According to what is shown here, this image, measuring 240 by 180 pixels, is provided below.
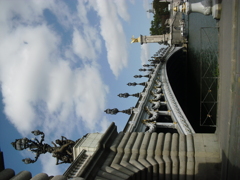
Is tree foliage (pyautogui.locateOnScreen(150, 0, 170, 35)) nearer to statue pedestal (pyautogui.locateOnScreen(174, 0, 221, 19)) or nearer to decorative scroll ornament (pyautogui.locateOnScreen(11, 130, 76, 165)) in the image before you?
statue pedestal (pyautogui.locateOnScreen(174, 0, 221, 19))

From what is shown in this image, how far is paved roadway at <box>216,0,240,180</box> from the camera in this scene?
8.77 meters

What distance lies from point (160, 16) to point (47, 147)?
307 ft

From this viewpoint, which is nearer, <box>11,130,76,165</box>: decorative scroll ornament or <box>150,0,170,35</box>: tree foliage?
<box>11,130,76,165</box>: decorative scroll ornament

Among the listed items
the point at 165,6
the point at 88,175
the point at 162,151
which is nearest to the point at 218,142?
the point at 162,151

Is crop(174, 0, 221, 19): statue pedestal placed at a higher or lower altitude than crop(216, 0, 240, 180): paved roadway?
higher

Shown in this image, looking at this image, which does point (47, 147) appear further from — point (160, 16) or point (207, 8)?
point (160, 16)

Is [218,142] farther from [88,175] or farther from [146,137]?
[88,175]

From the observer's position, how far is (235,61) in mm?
9023

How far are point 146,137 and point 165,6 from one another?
297 ft

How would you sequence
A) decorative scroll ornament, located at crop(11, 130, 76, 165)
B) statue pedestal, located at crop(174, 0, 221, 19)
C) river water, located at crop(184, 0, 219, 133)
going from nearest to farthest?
statue pedestal, located at crop(174, 0, 221, 19), decorative scroll ornament, located at crop(11, 130, 76, 165), river water, located at crop(184, 0, 219, 133)

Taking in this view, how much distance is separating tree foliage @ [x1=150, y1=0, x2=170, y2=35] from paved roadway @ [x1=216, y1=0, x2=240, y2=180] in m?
88.5

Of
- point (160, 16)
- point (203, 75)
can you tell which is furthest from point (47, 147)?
point (160, 16)

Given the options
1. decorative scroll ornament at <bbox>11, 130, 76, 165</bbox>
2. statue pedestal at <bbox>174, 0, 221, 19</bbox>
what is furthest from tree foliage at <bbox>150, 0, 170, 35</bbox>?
decorative scroll ornament at <bbox>11, 130, 76, 165</bbox>

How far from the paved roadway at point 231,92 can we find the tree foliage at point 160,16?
88.5m
